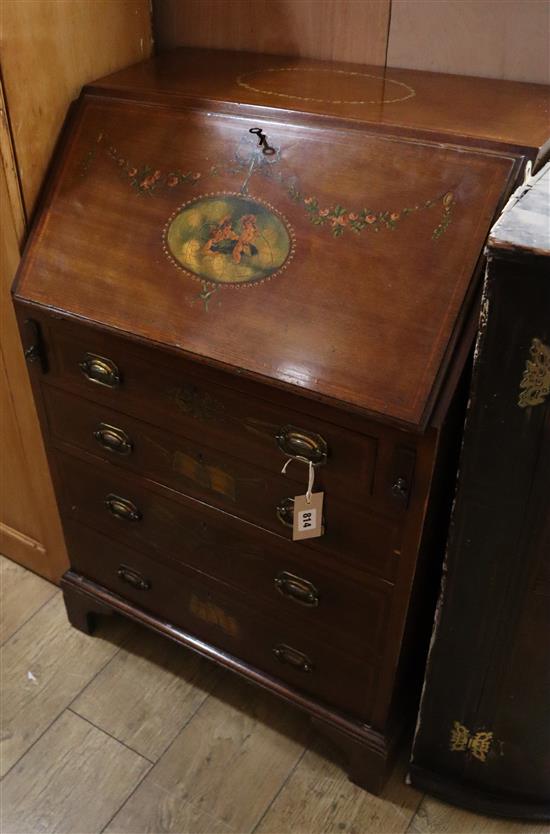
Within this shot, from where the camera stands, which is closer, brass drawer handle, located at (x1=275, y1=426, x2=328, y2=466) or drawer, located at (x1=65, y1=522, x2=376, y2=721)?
brass drawer handle, located at (x1=275, y1=426, x2=328, y2=466)

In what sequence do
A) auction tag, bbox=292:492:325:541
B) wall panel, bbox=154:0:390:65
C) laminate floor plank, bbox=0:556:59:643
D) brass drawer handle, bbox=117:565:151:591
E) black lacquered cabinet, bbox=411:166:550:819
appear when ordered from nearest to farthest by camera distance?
black lacquered cabinet, bbox=411:166:550:819 → auction tag, bbox=292:492:325:541 → wall panel, bbox=154:0:390:65 → brass drawer handle, bbox=117:565:151:591 → laminate floor plank, bbox=0:556:59:643

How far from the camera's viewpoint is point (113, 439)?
1.28 metres

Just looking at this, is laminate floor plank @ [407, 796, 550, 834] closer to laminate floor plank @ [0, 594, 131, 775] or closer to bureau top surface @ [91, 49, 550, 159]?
laminate floor plank @ [0, 594, 131, 775]

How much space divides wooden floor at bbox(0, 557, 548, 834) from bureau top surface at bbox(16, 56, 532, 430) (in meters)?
0.85

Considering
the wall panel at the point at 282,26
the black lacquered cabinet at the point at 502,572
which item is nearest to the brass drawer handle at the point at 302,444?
the black lacquered cabinet at the point at 502,572

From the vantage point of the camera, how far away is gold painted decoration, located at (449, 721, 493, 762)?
1.24 m

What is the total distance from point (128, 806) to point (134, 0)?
4.75 feet

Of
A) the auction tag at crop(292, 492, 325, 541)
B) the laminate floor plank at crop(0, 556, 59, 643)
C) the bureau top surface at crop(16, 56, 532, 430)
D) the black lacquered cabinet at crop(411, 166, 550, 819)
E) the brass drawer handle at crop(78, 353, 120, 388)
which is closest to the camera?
the black lacquered cabinet at crop(411, 166, 550, 819)

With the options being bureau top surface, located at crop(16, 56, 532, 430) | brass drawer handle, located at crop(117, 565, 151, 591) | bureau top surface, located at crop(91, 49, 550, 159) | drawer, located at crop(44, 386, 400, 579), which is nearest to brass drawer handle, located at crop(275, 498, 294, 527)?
drawer, located at crop(44, 386, 400, 579)

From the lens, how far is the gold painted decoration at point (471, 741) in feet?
4.08

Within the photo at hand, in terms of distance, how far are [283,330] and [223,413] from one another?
18 centimetres

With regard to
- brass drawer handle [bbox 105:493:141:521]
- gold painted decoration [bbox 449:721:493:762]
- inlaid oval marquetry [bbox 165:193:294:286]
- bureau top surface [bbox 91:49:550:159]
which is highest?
bureau top surface [bbox 91:49:550:159]

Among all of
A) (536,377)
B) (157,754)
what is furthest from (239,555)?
(536,377)

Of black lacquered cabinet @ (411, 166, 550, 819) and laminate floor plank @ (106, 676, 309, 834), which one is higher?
black lacquered cabinet @ (411, 166, 550, 819)
